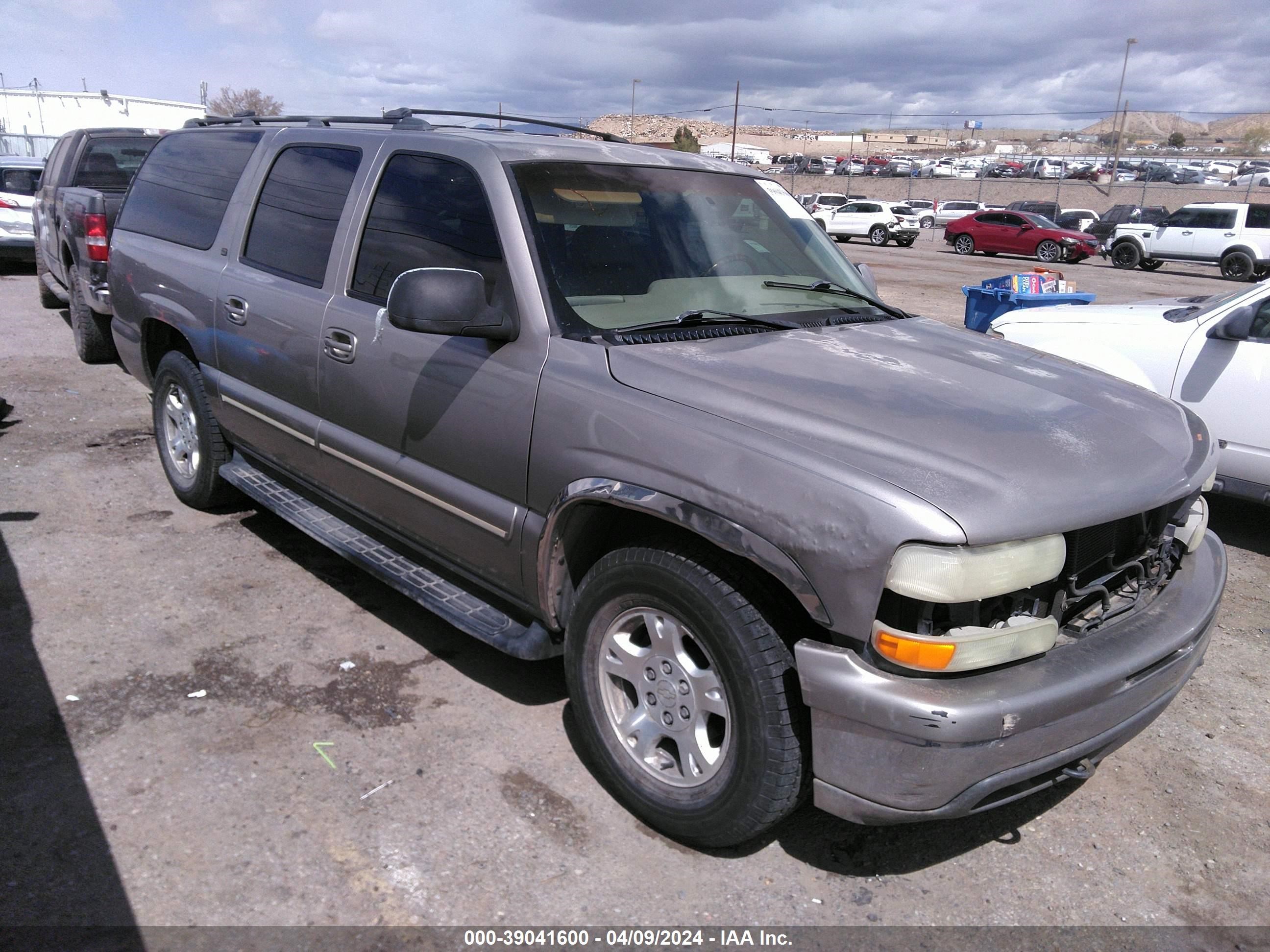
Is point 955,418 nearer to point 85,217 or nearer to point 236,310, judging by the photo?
point 236,310

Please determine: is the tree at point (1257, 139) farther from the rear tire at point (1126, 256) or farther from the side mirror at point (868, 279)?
the side mirror at point (868, 279)

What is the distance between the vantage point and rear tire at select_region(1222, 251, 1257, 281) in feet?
82.0

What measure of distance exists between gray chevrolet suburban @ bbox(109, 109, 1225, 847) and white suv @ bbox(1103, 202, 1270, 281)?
85.1 ft

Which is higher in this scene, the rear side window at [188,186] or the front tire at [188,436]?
the rear side window at [188,186]

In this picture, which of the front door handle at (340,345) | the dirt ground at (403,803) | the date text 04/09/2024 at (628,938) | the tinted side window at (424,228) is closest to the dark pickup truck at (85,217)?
the dirt ground at (403,803)

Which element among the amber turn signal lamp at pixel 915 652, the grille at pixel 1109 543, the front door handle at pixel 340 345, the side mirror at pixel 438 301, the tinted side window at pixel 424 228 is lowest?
the amber turn signal lamp at pixel 915 652

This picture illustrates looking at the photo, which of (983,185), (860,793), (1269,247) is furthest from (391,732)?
(983,185)

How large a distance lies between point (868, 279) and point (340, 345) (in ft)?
7.64

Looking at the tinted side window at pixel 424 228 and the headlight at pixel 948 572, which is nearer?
the headlight at pixel 948 572

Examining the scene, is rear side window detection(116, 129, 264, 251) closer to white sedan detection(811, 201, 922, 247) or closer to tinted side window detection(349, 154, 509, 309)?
tinted side window detection(349, 154, 509, 309)

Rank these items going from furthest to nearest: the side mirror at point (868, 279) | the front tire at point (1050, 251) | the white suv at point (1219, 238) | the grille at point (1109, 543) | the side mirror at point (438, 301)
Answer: the front tire at point (1050, 251) → the white suv at point (1219, 238) → the side mirror at point (868, 279) → the side mirror at point (438, 301) → the grille at point (1109, 543)

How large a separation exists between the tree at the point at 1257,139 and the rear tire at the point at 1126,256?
278 ft

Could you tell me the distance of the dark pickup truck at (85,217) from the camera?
7598mm

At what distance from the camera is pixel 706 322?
326 cm
